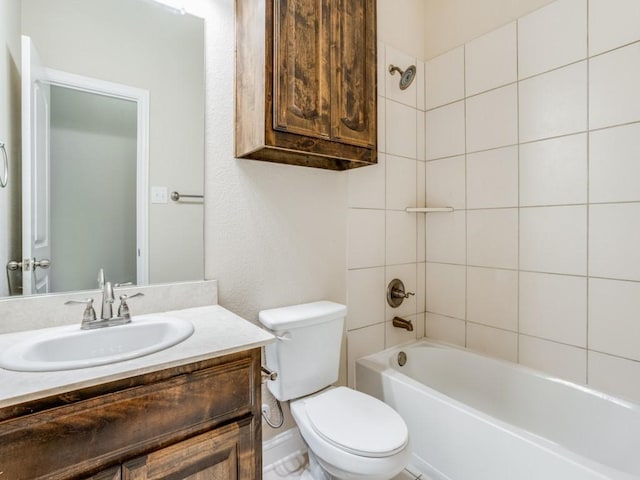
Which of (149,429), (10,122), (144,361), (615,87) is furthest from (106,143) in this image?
(615,87)

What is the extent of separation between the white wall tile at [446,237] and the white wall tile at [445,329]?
363mm

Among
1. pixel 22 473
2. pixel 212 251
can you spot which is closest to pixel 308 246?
pixel 212 251

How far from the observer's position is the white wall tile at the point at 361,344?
1.82 meters

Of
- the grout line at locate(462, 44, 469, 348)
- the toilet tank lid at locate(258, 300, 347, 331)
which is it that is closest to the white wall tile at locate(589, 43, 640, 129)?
the grout line at locate(462, 44, 469, 348)

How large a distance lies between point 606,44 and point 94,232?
2195 mm

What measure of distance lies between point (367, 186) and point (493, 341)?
1110 mm

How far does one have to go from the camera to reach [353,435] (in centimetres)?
115

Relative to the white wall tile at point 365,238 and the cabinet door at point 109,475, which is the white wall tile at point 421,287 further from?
the cabinet door at point 109,475

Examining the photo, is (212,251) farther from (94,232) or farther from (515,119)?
(515,119)

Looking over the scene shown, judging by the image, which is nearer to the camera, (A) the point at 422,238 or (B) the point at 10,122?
(B) the point at 10,122

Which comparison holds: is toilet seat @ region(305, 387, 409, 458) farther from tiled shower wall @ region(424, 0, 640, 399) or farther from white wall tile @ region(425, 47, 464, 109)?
white wall tile @ region(425, 47, 464, 109)

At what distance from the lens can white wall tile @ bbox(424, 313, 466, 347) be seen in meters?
2.00

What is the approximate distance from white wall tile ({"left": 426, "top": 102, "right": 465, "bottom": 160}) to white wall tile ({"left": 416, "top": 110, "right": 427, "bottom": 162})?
19 mm

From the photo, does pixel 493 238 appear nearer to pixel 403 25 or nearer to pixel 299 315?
pixel 299 315
